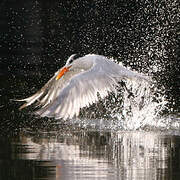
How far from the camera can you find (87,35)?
2262 cm

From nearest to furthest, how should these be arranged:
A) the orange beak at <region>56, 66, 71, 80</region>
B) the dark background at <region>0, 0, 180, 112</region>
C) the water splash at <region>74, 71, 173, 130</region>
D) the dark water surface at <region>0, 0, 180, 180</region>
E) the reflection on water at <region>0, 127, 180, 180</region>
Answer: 1. the reflection on water at <region>0, 127, 180, 180</region>
2. the dark water surface at <region>0, 0, 180, 180</region>
3. the orange beak at <region>56, 66, 71, 80</region>
4. the water splash at <region>74, 71, 173, 130</region>
5. the dark background at <region>0, 0, 180, 112</region>

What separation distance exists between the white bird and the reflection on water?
44 cm

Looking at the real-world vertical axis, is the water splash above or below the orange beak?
below

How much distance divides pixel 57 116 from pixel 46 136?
51 cm

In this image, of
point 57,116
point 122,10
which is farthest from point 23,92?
point 122,10

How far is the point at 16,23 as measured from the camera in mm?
24250

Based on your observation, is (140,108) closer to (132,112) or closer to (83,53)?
(132,112)

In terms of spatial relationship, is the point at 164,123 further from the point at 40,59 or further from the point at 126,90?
the point at 40,59

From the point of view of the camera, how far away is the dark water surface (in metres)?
8.69

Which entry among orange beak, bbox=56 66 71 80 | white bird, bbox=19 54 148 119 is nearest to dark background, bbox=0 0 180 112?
white bird, bbox=19 54 148 119

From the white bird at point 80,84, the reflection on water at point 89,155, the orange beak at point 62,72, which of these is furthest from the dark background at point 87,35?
the reflection on water at point 89,155

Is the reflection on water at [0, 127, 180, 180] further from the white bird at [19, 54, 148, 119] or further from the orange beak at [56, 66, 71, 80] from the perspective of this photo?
the orange beak at [56, 66, 71, 80]

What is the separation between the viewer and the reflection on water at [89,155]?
8.26 meters

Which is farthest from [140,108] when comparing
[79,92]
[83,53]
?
[83,53]
